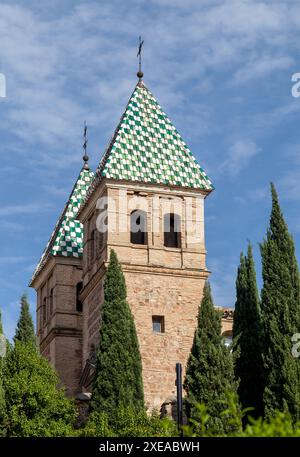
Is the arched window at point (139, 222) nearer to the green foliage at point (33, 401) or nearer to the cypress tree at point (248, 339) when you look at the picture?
the cypress tree at point (248, 339)

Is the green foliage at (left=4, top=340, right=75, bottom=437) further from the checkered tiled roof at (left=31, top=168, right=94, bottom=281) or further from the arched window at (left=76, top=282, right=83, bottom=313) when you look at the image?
the checkered tiled roof at (left=31, top=168, right=94, bottom=281)

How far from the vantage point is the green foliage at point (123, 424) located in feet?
90.4

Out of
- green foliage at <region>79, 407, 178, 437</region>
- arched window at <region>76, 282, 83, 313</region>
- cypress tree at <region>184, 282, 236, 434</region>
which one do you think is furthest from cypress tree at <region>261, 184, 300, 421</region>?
arched window at <region>76, 282, 83, 313</region>

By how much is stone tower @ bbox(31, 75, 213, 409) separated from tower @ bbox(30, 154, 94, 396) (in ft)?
4.41

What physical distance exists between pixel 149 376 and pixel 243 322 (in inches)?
158

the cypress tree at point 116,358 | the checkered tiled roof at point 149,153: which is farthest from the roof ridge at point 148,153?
the cypress tree at point 116,358

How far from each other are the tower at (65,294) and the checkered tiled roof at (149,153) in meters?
5.43

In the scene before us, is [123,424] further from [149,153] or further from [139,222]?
[149,153]

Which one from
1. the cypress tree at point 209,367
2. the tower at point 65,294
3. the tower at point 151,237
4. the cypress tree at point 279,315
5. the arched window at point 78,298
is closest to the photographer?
the cypress tree at point 279,315

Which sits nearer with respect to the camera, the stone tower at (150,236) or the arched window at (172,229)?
the stone tower at (150,236)

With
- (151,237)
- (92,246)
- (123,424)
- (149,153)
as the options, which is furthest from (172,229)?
(123,424)

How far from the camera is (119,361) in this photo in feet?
102

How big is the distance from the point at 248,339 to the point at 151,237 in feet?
20.3
